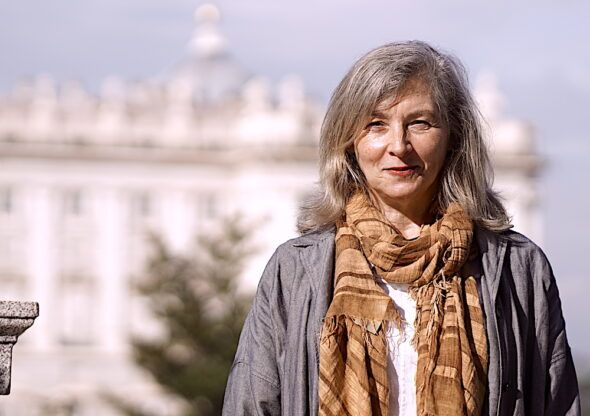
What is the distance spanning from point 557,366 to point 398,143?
2.11 ft

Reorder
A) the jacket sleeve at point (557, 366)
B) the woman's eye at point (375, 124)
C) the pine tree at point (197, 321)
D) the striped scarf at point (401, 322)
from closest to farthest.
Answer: the striped scarf at point (401, 322), the jacket sleeve at point (557, 366), the woman's eye at point (375, 124), the pine tree at point (197, 321)

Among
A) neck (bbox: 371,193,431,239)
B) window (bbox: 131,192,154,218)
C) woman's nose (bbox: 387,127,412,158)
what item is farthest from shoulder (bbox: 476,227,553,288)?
window (bbox: 131,192,154,218)

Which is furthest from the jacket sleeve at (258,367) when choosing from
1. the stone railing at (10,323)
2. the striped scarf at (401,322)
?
the stone railing at (10,323)

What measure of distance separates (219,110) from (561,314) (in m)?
88.6

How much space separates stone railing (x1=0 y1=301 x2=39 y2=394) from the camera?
5574mm

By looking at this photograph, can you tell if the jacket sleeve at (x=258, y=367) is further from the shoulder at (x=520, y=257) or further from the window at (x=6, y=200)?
the window at (x=6, y=200)

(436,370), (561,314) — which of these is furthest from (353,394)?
(561,314)

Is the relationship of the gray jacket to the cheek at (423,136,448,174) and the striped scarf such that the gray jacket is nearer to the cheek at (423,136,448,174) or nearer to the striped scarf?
the striped scarf

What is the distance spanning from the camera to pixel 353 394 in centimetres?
540

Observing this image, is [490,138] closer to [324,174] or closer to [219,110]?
[324,174]

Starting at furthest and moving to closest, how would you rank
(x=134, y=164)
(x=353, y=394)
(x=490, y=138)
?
(x=134, y=164) → (x=490, y=138) → (x=353, y=394)

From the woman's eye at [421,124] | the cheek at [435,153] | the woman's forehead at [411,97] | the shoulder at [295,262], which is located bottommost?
the shoulder at [295,262]

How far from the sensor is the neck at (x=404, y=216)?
568 centimetres

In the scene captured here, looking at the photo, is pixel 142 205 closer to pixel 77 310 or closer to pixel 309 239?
pixel 77 310
